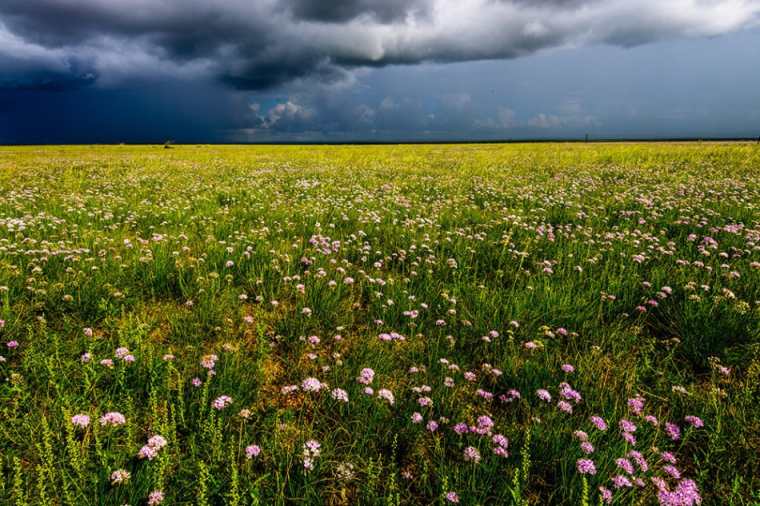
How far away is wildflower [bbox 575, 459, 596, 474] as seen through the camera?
2.18m

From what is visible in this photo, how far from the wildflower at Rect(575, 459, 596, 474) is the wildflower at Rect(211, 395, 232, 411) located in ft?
7.20

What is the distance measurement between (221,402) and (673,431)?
3056 millimetres

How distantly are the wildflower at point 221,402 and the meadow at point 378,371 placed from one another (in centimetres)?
1

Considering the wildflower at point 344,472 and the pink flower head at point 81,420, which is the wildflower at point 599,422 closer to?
the wildflower at point 344,472

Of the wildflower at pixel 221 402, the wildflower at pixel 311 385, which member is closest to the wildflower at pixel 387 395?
the wildflower at pixel 311 385

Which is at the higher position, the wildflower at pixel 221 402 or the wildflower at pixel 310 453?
the wildflower at pixel 221 402

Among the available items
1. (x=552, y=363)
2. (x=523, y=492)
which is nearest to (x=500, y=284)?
(x=552, y=363)

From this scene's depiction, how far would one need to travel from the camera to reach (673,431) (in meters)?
2.62

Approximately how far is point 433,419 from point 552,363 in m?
1.26

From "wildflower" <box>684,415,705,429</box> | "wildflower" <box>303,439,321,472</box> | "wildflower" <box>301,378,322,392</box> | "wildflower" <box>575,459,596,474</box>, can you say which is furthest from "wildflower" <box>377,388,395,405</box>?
"wildflower" <box>684,415,705,429</box>

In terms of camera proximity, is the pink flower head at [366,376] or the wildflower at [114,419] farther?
the pink flower head at [366,376]

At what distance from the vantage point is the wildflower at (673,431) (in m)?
2.59

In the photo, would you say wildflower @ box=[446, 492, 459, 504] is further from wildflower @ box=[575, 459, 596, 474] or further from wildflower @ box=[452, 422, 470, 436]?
wildflower @ box=[575, 459, 596, 474]

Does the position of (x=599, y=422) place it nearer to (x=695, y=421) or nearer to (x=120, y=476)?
(x=695, y=421)
